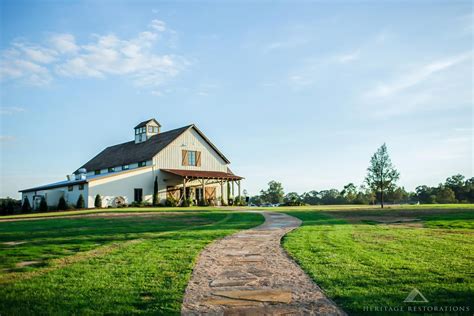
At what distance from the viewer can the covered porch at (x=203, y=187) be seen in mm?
36219

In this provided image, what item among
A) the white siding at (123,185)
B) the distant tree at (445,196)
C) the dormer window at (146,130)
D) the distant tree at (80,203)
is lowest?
the distant tree at (445,196)

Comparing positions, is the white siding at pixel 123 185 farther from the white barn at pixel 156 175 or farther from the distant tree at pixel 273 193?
the distant tree at pixel 273 193

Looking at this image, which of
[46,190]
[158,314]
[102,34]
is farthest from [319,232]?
[46,190]

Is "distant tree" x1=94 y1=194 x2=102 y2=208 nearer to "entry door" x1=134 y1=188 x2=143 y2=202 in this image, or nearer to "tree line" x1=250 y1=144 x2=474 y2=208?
"entry door" x1=134 y1=188 x2=143 y2=202

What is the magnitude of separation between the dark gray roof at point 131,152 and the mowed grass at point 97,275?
1071 inches

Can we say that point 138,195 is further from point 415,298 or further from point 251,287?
point 415,298

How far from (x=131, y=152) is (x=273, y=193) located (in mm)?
39956

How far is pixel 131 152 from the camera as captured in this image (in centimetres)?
4125

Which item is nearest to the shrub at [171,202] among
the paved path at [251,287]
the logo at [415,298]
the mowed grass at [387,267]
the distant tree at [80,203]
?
the distant tree at [80,203]

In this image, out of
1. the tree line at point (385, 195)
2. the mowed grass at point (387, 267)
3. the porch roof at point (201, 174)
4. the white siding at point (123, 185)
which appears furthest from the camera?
the tree line at point (385, 195)

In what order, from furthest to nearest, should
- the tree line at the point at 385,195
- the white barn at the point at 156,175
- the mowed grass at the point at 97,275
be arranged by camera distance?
the tree line at the point at 385,195, the white barn at the point at 156,175, the mowed grass at the point at 97,275

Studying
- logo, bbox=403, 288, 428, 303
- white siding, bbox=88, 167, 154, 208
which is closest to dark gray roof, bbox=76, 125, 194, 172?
white siding, bbox=88, 167, 154, 208

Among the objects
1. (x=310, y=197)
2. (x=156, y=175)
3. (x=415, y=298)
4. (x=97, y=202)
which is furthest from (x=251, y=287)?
(x=310, y=197)

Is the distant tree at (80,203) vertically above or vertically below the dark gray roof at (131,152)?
below
